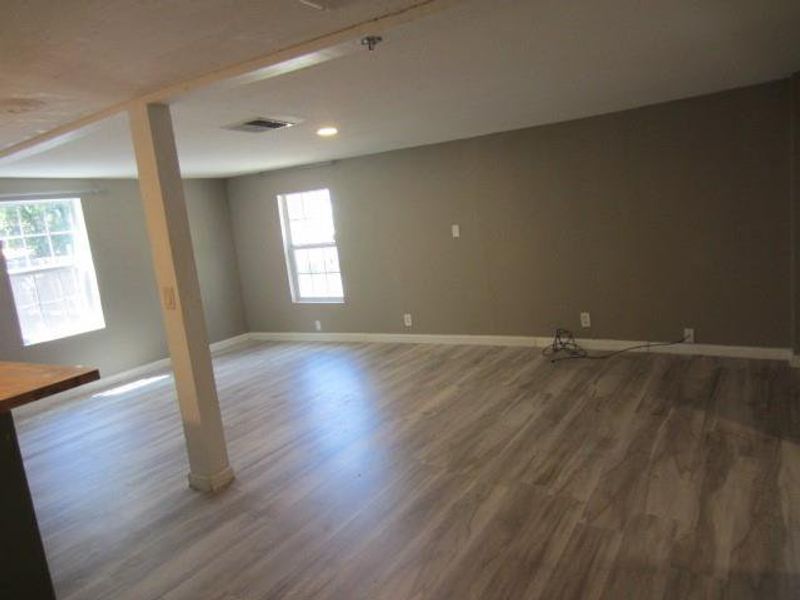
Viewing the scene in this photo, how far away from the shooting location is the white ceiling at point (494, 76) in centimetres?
219

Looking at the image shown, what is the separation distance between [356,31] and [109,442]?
3.52 meters

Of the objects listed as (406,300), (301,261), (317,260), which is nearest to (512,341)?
(406,300)

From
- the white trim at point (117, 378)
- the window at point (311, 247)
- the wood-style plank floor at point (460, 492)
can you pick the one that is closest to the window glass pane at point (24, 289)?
the white trim at point (117, 378)

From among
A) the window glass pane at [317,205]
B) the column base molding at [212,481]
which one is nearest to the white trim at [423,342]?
the window glass pane at [317,205]

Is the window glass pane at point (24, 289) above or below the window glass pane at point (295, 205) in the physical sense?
below

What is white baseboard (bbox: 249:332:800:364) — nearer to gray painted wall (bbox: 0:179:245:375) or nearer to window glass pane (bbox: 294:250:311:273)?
window glass pane (bbox: 294:250:311:273)

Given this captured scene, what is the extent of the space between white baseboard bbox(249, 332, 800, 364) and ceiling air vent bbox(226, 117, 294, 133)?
9.75 feet

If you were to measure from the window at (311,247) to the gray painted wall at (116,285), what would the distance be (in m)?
1.12

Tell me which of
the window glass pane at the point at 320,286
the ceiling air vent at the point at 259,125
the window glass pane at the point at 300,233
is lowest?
the window glass pane at the point at 320,286

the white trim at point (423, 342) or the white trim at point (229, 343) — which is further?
the white trim at point (229, 343)

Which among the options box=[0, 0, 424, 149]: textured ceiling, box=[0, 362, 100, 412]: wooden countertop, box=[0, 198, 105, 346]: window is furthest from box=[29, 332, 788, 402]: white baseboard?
box=[0, 0, 424, 149]: textured ceiling

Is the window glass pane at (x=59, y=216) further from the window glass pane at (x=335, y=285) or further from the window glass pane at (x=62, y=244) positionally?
the window glass pane at (x=335, y=285)

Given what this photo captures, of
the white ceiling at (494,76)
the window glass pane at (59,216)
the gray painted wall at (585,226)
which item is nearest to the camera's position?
the white ceiling at (494,76)

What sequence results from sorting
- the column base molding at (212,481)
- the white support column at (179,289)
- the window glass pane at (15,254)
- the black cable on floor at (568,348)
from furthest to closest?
the window glass pane at (15,254) < the black cable on floor at (568,348) < the column base molding at (212,481) < the white support column at (179,289)
